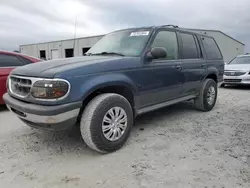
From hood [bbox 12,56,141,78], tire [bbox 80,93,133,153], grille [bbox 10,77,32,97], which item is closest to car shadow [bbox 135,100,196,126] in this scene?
tire [bbox 80,93,133,153]

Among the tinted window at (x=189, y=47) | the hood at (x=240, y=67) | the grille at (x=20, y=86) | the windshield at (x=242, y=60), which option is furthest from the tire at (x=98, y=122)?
the windshield at (x=242, y=60)

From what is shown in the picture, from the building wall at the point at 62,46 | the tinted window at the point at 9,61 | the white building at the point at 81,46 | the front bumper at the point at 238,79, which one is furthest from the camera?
the building wall at the point at 62,46

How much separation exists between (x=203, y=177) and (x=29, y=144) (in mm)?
2477

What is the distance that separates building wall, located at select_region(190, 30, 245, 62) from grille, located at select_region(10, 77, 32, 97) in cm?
2538

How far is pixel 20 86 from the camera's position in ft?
9.88

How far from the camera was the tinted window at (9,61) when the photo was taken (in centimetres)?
539

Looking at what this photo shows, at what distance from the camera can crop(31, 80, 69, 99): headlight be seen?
2.60 metres

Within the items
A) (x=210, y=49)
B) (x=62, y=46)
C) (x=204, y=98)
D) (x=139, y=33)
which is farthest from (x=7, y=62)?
(x=62, y=46)

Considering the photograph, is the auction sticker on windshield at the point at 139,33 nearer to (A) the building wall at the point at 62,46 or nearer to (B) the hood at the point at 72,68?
(B) the hood at the point at 72,68

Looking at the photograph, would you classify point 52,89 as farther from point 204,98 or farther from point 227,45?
point 227,45

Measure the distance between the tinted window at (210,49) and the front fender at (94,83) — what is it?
2779 mm

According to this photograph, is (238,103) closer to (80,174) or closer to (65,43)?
(80,174)

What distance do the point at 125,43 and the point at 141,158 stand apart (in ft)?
6.40

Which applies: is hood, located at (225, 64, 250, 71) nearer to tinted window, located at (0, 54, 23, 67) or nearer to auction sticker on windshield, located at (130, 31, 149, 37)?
auction sticker on windshield, located at (130, 31, 149, 37)
